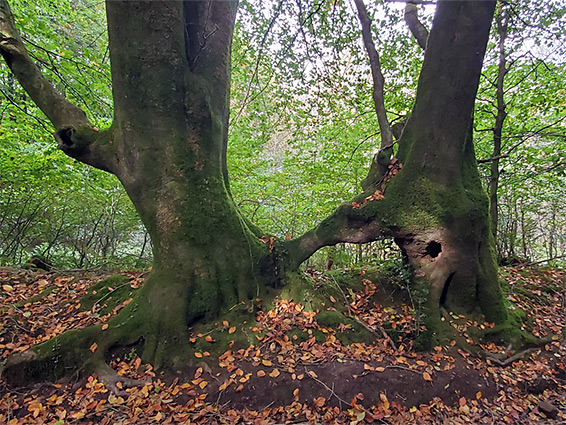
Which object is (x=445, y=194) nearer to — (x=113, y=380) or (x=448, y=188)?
(x=448, y=188)

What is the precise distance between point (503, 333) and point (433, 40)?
3.87 metres

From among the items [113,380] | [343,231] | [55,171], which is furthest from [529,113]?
[55,171]

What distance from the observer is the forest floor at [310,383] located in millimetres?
2393

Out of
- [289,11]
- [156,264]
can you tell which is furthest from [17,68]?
[289,11]

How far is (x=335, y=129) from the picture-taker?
25.1 feet

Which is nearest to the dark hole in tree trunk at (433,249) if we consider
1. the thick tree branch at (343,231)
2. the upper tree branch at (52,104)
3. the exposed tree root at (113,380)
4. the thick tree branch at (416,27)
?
the thick tree branch at (343,231)

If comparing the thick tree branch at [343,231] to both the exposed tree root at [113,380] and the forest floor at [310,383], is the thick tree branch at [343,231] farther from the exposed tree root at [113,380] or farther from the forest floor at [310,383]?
the exposed tree root at [113,380]

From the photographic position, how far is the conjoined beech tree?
10.3 ft

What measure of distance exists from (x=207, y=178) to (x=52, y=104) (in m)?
2.30

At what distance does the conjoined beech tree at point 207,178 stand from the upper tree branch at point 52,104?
0.01 m

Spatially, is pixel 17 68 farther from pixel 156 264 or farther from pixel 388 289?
pixel 388 289

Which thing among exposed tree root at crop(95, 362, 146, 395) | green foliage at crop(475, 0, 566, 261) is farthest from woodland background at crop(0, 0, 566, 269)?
exposed tree root at crop(95, 362, 146, 395)

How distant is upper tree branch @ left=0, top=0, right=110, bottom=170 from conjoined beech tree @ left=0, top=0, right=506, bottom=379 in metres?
0.01

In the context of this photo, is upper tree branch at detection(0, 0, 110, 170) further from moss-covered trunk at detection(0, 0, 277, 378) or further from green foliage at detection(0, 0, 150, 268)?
green foliage at detection(0, 0, 150, 268)
